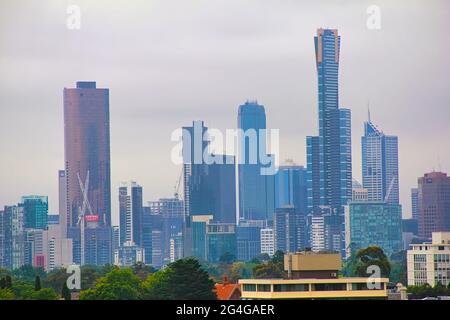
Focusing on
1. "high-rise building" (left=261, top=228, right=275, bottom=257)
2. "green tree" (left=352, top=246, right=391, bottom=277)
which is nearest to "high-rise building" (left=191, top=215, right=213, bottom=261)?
"high-rise building" (left=261, top=228, right=275, bottom=257)

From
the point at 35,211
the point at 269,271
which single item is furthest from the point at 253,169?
the point at 269,271

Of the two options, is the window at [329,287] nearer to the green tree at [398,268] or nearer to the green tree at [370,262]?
the green tree at [370,262]

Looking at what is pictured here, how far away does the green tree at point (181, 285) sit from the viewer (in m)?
15.0

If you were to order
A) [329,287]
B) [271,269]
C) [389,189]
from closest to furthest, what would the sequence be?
1. [329,287]
2. [271,269]
3. [389,189]

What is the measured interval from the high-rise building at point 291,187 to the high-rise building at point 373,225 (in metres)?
1.63

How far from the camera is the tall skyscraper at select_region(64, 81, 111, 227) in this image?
20.3 meters

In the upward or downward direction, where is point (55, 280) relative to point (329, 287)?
downward

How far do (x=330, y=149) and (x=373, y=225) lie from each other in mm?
3818

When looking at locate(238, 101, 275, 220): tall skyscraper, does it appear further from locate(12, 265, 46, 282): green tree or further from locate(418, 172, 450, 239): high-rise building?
locate(12, 265, 46, 282): green tree

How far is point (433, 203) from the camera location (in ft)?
80.8

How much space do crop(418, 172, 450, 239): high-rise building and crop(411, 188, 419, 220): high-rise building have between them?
0.12m

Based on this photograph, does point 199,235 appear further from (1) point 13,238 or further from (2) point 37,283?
(2) point 37,283

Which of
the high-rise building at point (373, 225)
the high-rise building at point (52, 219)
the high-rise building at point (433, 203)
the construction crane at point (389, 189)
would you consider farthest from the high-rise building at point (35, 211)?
the construction crane at point (389, 189)
